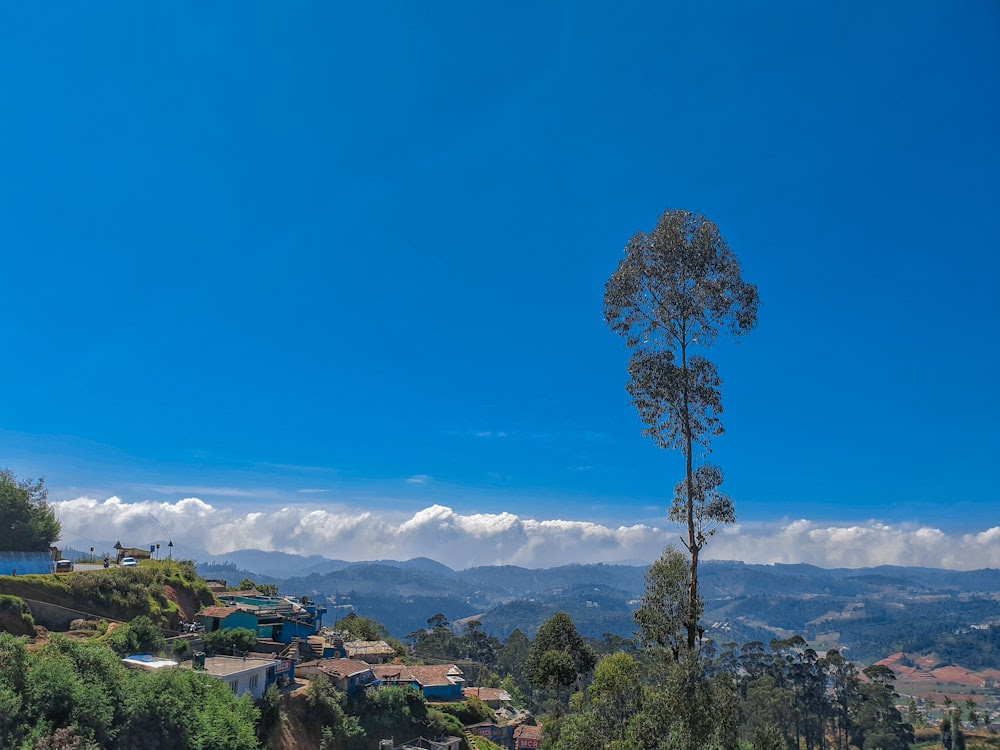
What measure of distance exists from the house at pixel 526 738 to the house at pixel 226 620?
71.4 ft

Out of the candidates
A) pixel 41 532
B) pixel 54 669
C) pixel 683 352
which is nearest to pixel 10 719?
pixel 54 669

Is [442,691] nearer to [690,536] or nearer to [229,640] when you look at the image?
[229,640]

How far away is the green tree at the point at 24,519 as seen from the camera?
3891 centimetres

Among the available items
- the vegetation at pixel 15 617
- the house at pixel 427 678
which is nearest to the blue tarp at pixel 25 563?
the vegetation at pixel 15 617

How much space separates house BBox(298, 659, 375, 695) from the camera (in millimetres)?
34031

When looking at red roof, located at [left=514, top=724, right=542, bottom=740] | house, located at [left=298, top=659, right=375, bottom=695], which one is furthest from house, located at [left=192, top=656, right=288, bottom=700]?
red roof, located at [left=514, top=724, right=542, bottom=740]

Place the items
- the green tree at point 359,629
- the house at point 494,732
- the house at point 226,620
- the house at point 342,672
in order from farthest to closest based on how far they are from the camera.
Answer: the green tree at point 359,629, the house at point 494,732, the house at point 226,620, the house at point 342,672

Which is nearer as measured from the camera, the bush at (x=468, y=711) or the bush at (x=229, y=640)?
the bush at (x=229, y=640)

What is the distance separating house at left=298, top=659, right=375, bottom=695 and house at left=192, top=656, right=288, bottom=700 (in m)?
4.09

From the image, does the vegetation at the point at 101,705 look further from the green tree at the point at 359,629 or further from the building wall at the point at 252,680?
the green tree at the point at 359,629

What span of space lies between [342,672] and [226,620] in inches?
295

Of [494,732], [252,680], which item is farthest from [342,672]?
[494,732]

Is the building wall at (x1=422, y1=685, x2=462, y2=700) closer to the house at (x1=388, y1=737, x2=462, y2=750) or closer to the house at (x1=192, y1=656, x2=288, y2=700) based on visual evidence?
the house at (x1=388, y1=737, x2=462, y2=750)

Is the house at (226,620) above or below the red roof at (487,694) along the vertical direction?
above
